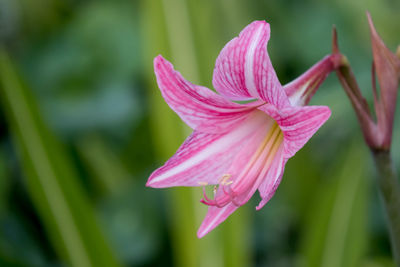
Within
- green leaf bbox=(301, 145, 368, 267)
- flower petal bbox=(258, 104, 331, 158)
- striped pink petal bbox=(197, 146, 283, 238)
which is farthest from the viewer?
green leaf bbox=(301, 145, 368, 267)

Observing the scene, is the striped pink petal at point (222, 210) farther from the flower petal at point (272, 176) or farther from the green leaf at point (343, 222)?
the green leaf at point (343, 222)

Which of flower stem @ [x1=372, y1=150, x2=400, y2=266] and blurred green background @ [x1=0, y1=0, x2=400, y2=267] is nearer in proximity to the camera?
flower stem @ [x1=372, y1=150, x2=400, y2=266]

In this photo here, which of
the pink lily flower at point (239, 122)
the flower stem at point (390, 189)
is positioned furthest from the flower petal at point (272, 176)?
the flower stem at point (390, 189)

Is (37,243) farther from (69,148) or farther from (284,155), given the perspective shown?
A: (284,155)

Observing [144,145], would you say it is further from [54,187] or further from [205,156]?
[205,156]

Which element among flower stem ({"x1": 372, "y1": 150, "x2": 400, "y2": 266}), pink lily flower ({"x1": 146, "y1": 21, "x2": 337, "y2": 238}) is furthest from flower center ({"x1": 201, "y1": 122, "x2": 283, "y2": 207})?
flower stem ({"x1": 372, "y1": 150, "x2": 400, "y2": 266})

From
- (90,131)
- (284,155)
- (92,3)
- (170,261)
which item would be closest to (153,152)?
(90,131)

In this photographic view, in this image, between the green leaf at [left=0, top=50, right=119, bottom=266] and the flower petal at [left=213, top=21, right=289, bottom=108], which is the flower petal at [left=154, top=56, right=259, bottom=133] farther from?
the green leaf at [left=0, top=50, right=119, bottom=266]
